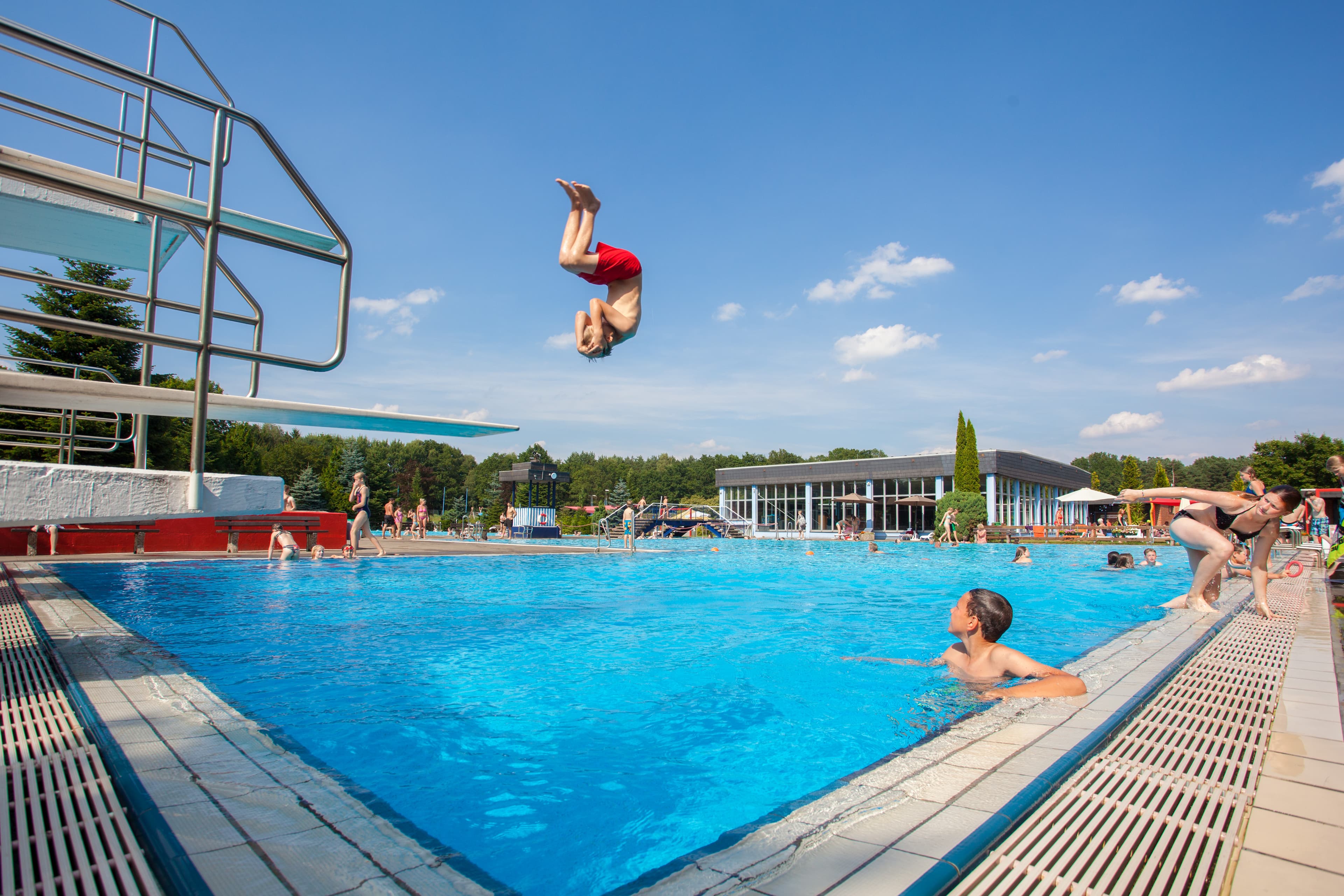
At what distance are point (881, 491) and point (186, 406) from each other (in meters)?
38.0

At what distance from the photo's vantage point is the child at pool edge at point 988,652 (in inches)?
157

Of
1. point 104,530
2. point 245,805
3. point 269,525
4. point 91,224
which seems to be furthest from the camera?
point 269,525

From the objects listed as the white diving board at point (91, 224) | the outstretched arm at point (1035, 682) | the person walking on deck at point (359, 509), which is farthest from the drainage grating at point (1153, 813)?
the person walking on deck at point (359, 509)

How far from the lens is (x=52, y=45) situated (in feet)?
8.49

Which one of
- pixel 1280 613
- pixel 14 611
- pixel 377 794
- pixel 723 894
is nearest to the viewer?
pixel 723 894

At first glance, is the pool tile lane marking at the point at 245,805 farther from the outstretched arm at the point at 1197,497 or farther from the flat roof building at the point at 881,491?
the flat roof building at the point at 881,491

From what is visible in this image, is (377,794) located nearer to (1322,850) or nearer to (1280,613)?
(1322,850)

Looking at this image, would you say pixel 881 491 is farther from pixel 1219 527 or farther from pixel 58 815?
pixel 58 815

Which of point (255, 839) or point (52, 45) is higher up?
point (52, 45)

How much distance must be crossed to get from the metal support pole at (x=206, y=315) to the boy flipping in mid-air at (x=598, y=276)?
1914 millimetres

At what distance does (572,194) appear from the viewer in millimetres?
4438

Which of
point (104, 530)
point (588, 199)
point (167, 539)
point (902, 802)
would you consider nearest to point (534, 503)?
point (167, 539)

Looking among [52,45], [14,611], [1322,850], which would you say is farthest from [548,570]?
[1322,850]

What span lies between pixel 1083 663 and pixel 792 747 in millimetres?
2280
